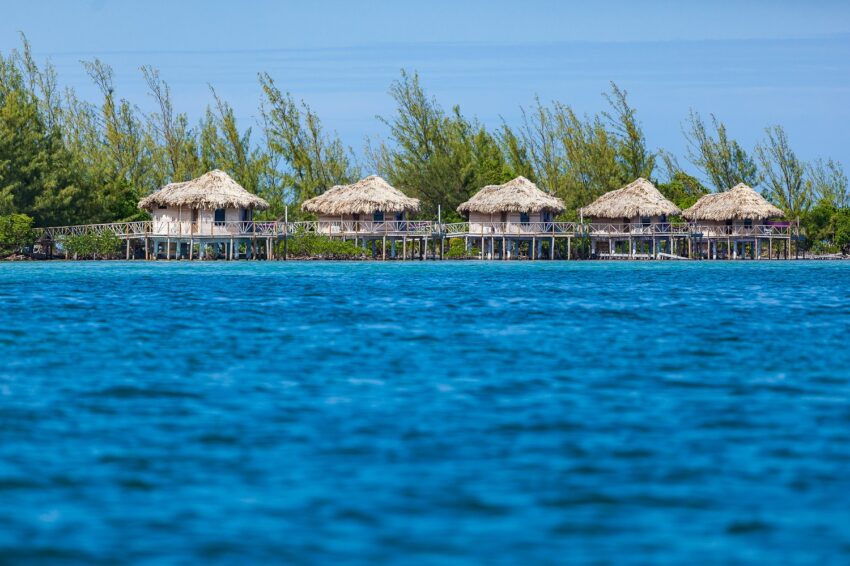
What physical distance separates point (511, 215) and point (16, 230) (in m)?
21.3

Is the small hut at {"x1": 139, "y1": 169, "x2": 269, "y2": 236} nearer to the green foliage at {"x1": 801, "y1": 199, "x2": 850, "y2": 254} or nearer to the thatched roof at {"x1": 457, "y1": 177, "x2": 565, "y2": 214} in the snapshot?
the thatched roof at {"x1": 457, "y1": 177, "x2": 565, "y2": 214}

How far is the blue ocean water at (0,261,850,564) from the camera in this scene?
20.1 feet

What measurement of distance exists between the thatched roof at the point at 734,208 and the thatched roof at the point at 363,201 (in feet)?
48.6

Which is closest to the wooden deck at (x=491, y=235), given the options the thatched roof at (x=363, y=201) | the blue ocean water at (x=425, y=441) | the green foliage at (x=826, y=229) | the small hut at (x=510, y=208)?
the small hut at (x=510, y=208)

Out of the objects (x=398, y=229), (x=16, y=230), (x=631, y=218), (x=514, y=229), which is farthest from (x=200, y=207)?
(x=631, y=218)

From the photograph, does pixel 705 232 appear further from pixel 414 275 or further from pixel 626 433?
pixel 626 433

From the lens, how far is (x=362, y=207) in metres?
54.9

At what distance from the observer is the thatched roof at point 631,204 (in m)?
58.3

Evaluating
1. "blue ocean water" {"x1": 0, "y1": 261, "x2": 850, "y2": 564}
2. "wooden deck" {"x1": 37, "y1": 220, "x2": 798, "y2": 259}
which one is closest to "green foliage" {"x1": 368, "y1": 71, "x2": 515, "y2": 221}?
"wooden deck" {"x1": 37, "y1": 220, "x2": 798, "y2": 259}

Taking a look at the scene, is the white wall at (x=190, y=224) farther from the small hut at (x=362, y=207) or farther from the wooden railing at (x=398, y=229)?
the small hut at (x=362, y=207)

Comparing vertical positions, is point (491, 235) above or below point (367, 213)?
below

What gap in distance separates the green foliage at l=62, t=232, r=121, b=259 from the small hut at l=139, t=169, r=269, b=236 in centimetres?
186

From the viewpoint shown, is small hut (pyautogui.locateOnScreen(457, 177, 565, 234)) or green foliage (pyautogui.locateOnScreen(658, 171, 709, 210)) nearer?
small hut (pyautogui.locateOnScreen(457, 177, 565, 234))

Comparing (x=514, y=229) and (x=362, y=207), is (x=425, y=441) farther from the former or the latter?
(x=514, y=229)
